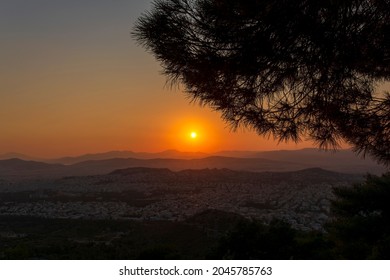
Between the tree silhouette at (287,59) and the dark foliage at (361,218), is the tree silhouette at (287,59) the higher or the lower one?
the higher one

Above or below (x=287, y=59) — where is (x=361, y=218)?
below

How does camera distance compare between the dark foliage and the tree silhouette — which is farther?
the dark foliage

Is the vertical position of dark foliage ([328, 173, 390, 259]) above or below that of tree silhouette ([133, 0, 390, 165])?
below

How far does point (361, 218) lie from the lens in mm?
8750

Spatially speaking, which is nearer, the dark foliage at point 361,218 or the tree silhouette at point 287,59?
the tree silhouette at point 287,59

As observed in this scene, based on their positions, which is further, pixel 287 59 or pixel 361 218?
pixel 361 218

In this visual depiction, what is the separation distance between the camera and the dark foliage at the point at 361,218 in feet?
26.7

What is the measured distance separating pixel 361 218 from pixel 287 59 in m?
3.97

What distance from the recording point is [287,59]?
21.4ft

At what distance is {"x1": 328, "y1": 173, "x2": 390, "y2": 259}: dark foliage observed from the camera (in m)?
8.13

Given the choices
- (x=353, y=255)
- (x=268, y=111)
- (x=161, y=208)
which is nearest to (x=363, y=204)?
(x=353, y=255)

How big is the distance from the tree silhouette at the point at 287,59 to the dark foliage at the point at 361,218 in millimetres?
1430

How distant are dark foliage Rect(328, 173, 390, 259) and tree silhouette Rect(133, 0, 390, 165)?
1.43 meters

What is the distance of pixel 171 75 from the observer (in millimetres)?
6820
